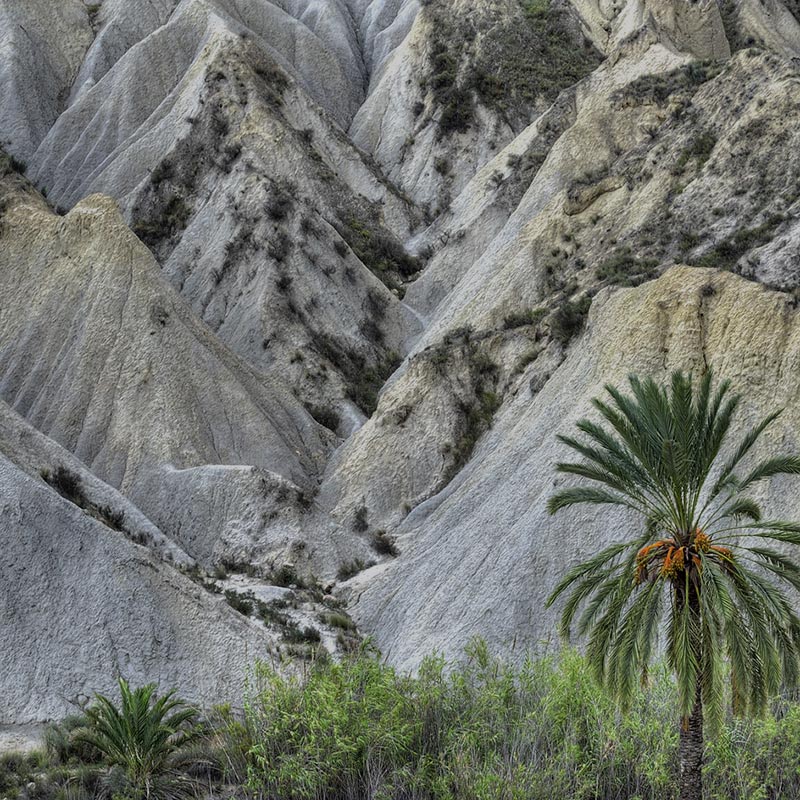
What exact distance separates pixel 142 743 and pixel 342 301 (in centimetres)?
3586

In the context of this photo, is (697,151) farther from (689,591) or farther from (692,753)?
(692,753)

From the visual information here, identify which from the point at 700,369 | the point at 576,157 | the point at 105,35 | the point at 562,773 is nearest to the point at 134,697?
the point at 562,773

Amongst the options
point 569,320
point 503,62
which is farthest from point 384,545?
point 503,62

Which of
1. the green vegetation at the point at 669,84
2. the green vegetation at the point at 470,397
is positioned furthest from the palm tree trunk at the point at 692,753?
the green vegetation at the point at 669,84

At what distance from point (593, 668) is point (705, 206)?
92.4 feet

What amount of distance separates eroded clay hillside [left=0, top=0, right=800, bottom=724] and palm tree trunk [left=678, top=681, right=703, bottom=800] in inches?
430

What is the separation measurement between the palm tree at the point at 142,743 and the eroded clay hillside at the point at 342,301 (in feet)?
18.8

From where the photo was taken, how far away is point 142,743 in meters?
23.9

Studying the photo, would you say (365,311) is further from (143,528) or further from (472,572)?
(472,572)

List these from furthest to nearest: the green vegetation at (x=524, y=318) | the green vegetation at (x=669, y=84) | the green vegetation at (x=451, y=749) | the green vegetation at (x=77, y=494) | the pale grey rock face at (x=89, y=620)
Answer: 1. the green vegetation at (x=669, y=84)
2. the green vegetation at (x=524, y=318)
3. the green vegetation at (x=77, y=494)
4. the pale grey rock face at (x=89, y=620)
5. the green vegetation at (x=451, y=749)

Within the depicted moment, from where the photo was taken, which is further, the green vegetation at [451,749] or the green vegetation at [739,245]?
the green vegetation at [739,245]

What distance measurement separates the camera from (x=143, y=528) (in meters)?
39.3

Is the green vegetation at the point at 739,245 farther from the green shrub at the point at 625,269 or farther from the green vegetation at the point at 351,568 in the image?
the green vegetation at the point at 351,568

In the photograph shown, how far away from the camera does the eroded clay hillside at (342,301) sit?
33.0 meters
